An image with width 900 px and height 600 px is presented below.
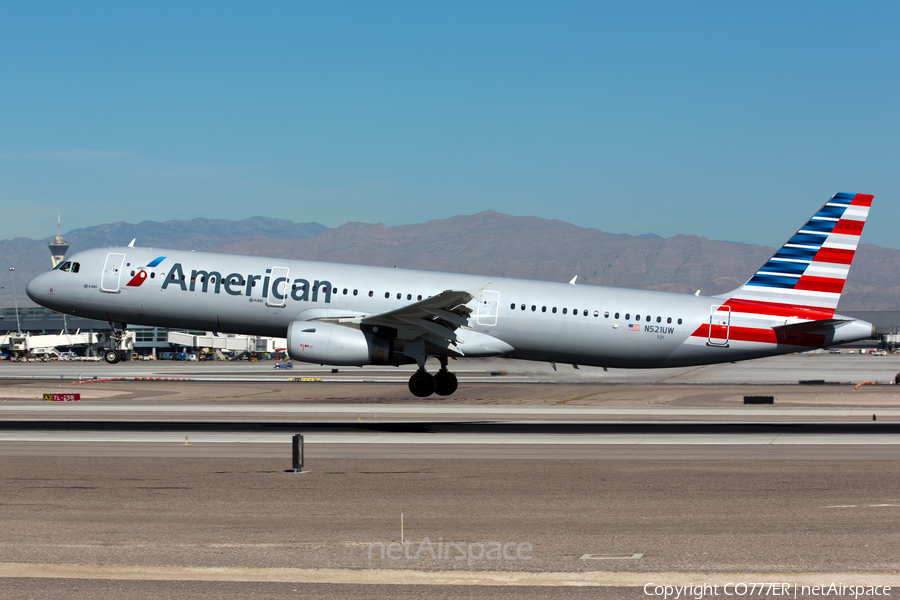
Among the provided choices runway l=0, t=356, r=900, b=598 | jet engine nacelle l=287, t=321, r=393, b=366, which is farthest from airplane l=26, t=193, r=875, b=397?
runway l=0, t=356, r=900, b=598

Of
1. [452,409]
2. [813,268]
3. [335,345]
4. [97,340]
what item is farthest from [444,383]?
[97,340]

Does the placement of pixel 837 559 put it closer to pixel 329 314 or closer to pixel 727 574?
pixel 727 574

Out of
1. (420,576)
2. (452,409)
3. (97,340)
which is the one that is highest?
(420,576)

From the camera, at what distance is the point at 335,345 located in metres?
31.1

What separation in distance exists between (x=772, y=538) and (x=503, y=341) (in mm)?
21032

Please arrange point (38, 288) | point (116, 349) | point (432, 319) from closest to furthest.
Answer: point (432, 319) < point (38, 288) < point (116, 349)

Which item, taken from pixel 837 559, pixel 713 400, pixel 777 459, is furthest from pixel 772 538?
pixel 713 400

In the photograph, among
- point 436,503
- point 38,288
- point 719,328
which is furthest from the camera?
point 38,288

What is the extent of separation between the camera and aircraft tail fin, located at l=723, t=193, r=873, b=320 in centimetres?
3444

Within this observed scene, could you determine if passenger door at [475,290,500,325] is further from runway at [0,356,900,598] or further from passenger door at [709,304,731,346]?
passenger door at [709,304,731,346]

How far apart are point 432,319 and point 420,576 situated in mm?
21084

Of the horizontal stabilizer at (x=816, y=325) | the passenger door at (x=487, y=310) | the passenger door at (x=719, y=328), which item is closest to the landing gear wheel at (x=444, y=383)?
the passenger door at (x=487, y=310)

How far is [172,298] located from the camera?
1340 inches

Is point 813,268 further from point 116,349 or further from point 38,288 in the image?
point 38,288
